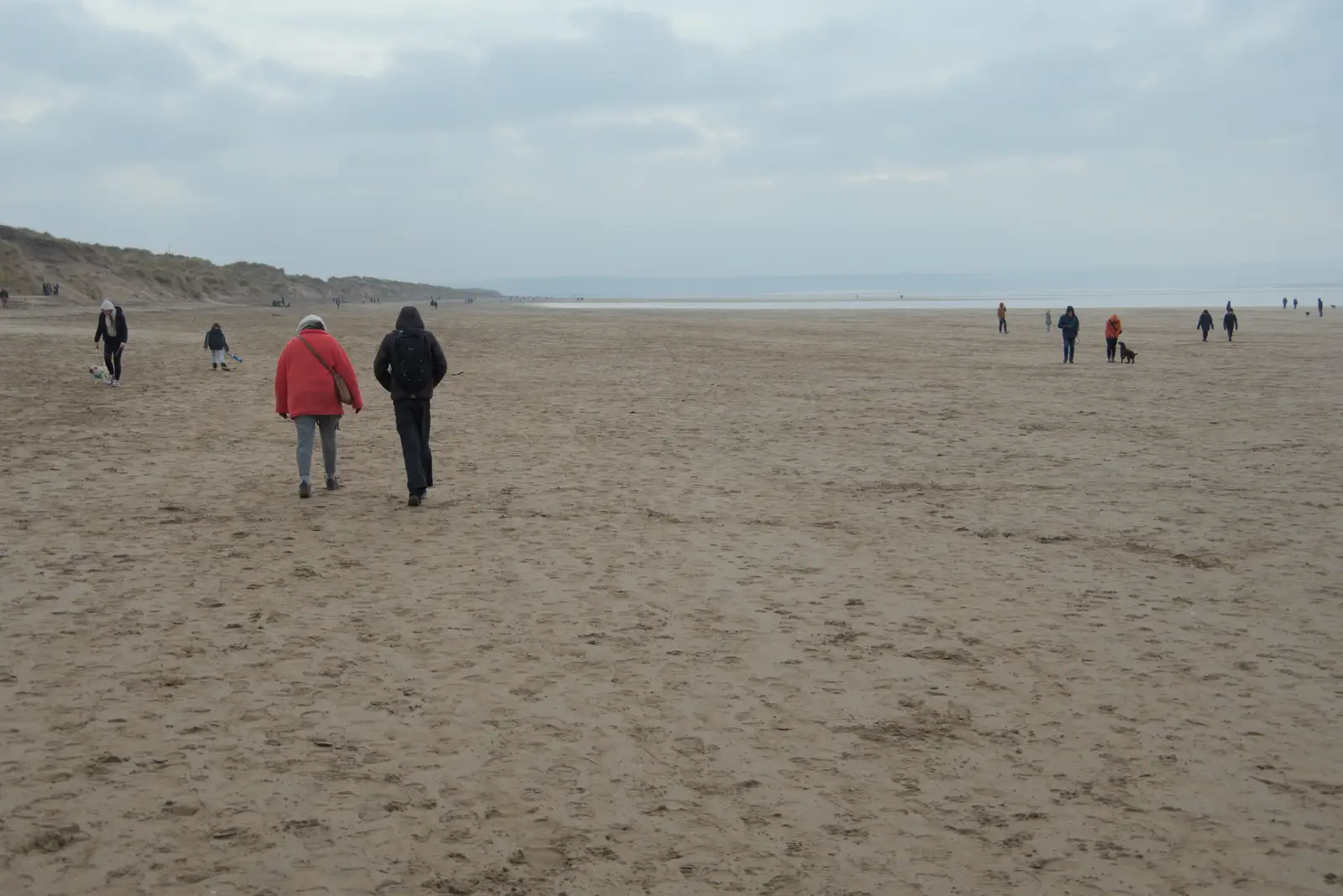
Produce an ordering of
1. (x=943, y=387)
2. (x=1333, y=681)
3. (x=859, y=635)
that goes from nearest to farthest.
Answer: (x=1333, y=681) → (x=859, y=635) → (x=943, y=387)

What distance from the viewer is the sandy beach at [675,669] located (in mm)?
4145

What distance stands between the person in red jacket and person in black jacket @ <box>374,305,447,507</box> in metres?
0.38

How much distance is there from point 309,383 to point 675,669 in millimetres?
5737

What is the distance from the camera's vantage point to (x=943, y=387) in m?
20.9

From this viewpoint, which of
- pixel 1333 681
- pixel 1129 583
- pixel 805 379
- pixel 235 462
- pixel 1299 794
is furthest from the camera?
pixel 805 379

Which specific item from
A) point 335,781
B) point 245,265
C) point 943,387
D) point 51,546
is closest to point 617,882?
point 335,781

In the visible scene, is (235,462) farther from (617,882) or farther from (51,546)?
(617,882)

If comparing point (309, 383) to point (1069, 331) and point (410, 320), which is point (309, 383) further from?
point (1069, 331)

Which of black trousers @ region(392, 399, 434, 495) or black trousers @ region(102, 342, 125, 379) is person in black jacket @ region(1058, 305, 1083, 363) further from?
black trousers @ region(102, 342, 125, 379)

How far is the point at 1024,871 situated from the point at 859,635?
8.58 feet

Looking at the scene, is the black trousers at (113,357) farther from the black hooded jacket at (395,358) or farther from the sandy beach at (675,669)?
the black hooded jacket at (395,358)

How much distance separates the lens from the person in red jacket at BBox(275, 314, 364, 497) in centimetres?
1025

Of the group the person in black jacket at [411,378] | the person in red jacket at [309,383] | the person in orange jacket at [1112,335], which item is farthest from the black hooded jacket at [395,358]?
the person in orange jacket at [1112,335]

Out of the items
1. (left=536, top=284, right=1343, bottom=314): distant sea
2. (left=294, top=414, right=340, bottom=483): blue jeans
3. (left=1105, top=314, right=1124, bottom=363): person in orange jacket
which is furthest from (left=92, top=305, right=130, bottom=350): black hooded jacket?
(left=536, top=284, right=1343, bottom=314): distant sea
